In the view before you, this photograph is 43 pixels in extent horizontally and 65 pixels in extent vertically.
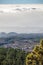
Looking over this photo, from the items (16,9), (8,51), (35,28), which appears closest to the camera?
(8,51)

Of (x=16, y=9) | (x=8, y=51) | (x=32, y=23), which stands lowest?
(x=8, y=51)

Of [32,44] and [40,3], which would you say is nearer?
[32,44]

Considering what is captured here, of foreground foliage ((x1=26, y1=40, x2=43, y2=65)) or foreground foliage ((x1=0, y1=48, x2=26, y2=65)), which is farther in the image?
foreground foliage ((x1=0, y1=48, x2=26, y2=65))

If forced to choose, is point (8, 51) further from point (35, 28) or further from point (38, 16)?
point (38, 16)

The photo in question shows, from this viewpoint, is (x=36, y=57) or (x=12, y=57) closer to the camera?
(x=36, y=57)

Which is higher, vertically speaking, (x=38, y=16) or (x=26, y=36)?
(x=38, y=16)

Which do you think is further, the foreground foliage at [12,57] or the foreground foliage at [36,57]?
the foreground foliage at [12,57]

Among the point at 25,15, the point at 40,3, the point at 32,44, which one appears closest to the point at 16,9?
the point at 25,15

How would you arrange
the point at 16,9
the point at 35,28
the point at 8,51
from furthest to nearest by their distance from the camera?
1. the point at 16,9
2. the point at 35,28
3. the point at 8,51
